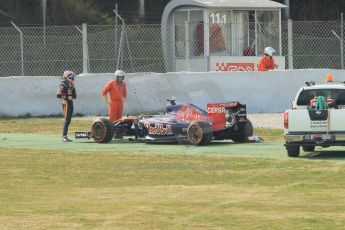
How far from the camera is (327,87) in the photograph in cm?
2203

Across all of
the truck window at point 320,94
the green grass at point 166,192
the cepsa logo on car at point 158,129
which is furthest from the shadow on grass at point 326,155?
the cepsa logo on car at point 158,129

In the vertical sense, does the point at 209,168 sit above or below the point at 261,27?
below

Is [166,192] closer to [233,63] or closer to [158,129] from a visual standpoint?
[158,129]

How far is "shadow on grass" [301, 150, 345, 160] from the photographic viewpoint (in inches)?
846

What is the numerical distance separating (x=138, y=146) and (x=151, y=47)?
44.0ft

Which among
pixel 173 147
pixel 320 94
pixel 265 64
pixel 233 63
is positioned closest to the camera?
pixel 320 94

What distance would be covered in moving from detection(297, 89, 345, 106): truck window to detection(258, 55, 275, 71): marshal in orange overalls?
1039cm

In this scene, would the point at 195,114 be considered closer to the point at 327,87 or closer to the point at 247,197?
the point at 327,87

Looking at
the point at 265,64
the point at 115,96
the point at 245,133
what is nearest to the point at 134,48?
the point at 265,64

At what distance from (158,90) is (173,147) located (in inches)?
330

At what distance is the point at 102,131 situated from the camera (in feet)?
82.9

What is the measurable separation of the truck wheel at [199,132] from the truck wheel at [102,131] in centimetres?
195

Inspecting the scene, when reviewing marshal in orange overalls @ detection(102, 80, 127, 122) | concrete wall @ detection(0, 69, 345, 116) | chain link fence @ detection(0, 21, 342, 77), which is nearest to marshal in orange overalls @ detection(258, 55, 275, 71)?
concrete wall @ detection(0, 69, 345, 116)

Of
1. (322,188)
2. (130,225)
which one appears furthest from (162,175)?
(130,225)
